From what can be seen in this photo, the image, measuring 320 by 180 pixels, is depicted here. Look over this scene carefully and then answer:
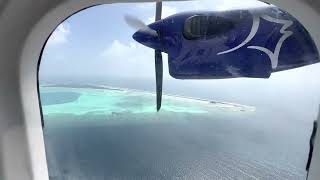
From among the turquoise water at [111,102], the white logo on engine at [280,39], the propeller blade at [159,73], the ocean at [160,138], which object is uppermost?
the white logo on engine at [280,39]

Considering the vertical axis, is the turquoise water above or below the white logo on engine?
below

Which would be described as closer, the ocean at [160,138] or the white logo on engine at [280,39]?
the white logo on engine at [280,39]

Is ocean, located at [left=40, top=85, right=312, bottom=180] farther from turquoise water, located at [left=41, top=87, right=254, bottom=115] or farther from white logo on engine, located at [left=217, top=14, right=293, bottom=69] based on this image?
white logo on engine, located at [left=217, top=14, right=293, bottom=69]

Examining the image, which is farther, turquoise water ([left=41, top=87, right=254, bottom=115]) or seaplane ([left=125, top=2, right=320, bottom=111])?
turquoise water ([left=41, top=87, right=254, bottom=115])

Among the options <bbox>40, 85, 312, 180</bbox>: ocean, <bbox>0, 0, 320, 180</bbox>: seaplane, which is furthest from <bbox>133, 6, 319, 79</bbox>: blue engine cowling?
<bbox>40, 85, 312, 180</bbox>: ocean

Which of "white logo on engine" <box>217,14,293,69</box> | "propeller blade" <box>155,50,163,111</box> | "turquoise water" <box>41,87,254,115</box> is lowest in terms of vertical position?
"turquoise water" <box>41,87,254,115</box>

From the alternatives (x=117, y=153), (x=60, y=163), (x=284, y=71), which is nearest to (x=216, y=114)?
(x=284, y=71)

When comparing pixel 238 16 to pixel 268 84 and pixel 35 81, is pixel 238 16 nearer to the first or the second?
pixel 268 84

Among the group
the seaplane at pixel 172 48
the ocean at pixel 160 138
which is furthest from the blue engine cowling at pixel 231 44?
the ocean at pixel 160 138

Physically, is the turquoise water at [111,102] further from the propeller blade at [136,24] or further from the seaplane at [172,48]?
the propeller blade at [136,24]
